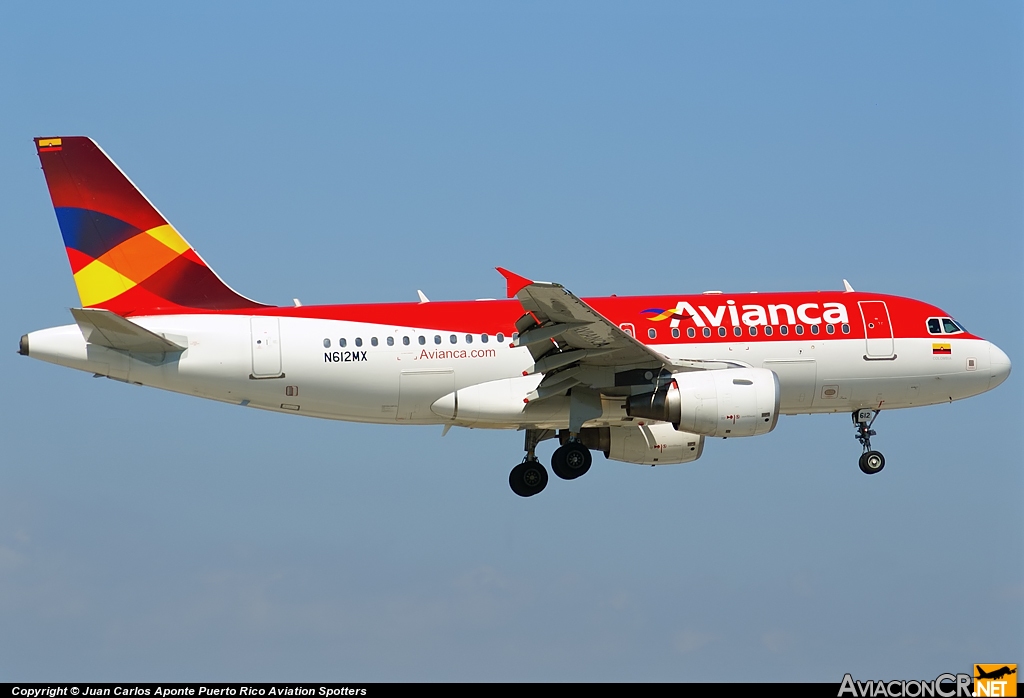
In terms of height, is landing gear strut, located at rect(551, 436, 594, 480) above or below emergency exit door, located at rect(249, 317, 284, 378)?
below

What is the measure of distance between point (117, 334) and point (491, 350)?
1054 cm

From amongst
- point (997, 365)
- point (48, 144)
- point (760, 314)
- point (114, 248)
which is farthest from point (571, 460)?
point (48, 144)

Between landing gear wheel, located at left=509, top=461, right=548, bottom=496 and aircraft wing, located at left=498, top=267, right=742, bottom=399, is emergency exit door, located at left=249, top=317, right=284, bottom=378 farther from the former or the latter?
landing gear wheel, located at left=509, top=461, right=548, bottom=496

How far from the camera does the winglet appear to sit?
40.3 m

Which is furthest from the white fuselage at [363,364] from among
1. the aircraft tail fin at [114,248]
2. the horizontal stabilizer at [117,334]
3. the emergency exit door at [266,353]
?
the aircraft tail fin at [114,248]

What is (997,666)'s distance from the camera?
38188 mm

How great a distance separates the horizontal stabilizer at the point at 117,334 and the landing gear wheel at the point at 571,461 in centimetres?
1195

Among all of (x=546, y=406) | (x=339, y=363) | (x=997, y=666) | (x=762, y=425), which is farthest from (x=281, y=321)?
(x=997, y=666)

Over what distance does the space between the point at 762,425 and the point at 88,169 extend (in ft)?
69.7

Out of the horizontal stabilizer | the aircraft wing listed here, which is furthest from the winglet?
the horizontal stabilizer

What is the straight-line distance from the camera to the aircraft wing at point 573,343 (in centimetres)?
4169

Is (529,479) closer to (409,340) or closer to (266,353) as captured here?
(409,340)

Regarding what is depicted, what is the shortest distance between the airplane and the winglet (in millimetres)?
1967

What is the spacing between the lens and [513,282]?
133ft
